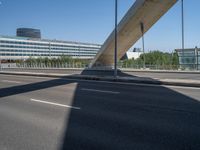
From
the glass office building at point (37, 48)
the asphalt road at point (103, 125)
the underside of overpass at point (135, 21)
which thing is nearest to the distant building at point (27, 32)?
the glass office building at point (37, 48)

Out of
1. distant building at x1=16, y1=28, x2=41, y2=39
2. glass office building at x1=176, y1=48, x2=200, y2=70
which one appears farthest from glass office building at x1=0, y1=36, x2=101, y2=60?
glass office building at x1=176, y1=48, x2=200, y2=70

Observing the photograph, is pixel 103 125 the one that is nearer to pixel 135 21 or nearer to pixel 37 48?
pixel 135 21

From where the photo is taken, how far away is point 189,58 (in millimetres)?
33125

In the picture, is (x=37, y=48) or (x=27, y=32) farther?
(x=27, y=32)

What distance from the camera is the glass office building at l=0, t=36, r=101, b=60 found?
382 feet

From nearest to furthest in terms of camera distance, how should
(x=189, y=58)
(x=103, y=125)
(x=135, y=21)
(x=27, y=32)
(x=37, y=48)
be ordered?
1. (x=103, y=125)
2. (x=135, y=21)
3. (x=189, y=58)
4. (x=37, y=48)
5. (x=27, y=32)

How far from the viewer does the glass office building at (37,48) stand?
382 feet

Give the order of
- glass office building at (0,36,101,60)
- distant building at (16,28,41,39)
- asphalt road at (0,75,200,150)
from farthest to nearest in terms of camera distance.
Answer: distant building at (16,28,41,39) → glass office building at (0,36,101,60) → asphalt road at (0,75,200,150)

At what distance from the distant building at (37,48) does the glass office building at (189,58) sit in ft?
321

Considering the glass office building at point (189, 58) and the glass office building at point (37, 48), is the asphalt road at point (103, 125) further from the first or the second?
the glass office building at point (37, 48)

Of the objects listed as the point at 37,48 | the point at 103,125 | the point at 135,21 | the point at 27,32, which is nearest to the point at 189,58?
the point at 135,21

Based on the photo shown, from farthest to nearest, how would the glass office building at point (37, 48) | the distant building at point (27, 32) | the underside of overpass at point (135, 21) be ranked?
the distant building at point (27, 32), the glass office building at point (37, 48), the underside of overpass at point (135, 21)

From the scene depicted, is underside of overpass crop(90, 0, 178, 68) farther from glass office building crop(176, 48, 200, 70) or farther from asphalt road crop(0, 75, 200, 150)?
asphalt road crop(0, 75, 200, 150)

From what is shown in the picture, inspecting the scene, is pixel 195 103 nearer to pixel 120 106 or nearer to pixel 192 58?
pixel 120 106
